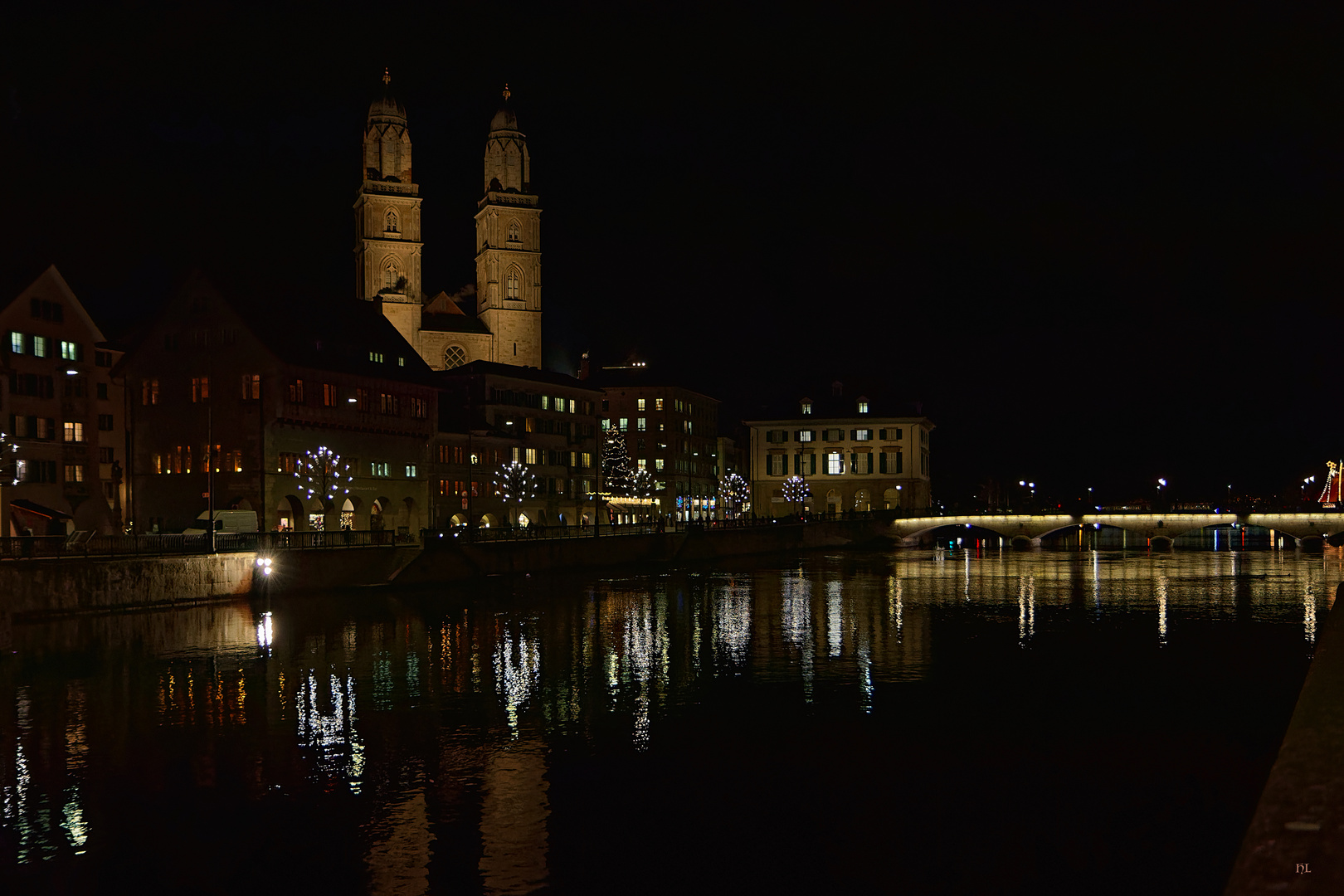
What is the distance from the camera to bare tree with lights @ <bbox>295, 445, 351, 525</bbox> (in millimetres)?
72250

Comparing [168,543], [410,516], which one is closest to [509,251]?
[410,516]

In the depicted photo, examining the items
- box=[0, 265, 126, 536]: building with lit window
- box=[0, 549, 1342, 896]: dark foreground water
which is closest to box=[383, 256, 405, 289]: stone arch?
box=[0, 265, 126, 536]: building with lit window

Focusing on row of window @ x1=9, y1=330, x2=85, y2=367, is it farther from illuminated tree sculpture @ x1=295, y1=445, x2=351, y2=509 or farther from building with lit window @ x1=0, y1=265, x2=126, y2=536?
illuminated tree sculpture @ x1=295, y1=445, x2=351, y2=509

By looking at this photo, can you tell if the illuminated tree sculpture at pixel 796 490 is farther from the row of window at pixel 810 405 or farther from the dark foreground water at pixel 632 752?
the dark foreground water at pixel 632 752

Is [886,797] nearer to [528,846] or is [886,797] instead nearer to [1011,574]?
[528,846]

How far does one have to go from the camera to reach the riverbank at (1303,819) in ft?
36.6

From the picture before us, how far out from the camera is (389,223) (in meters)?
139

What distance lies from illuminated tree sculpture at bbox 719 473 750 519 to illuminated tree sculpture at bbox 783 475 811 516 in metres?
7.60

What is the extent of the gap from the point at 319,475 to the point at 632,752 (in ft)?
166

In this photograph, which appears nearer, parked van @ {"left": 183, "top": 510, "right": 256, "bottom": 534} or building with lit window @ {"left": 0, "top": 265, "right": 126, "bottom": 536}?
parked van @ {"left": 183, "top": 510, "right": 256, "bottom": 534}

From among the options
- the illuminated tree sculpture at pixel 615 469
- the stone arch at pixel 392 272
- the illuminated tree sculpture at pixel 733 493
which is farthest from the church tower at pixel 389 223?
the illuminated tree sculpture at pixel 733 493

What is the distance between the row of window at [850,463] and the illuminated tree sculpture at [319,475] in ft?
277

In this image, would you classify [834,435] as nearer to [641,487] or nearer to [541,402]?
[641,487]

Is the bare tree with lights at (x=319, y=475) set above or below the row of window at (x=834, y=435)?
below
